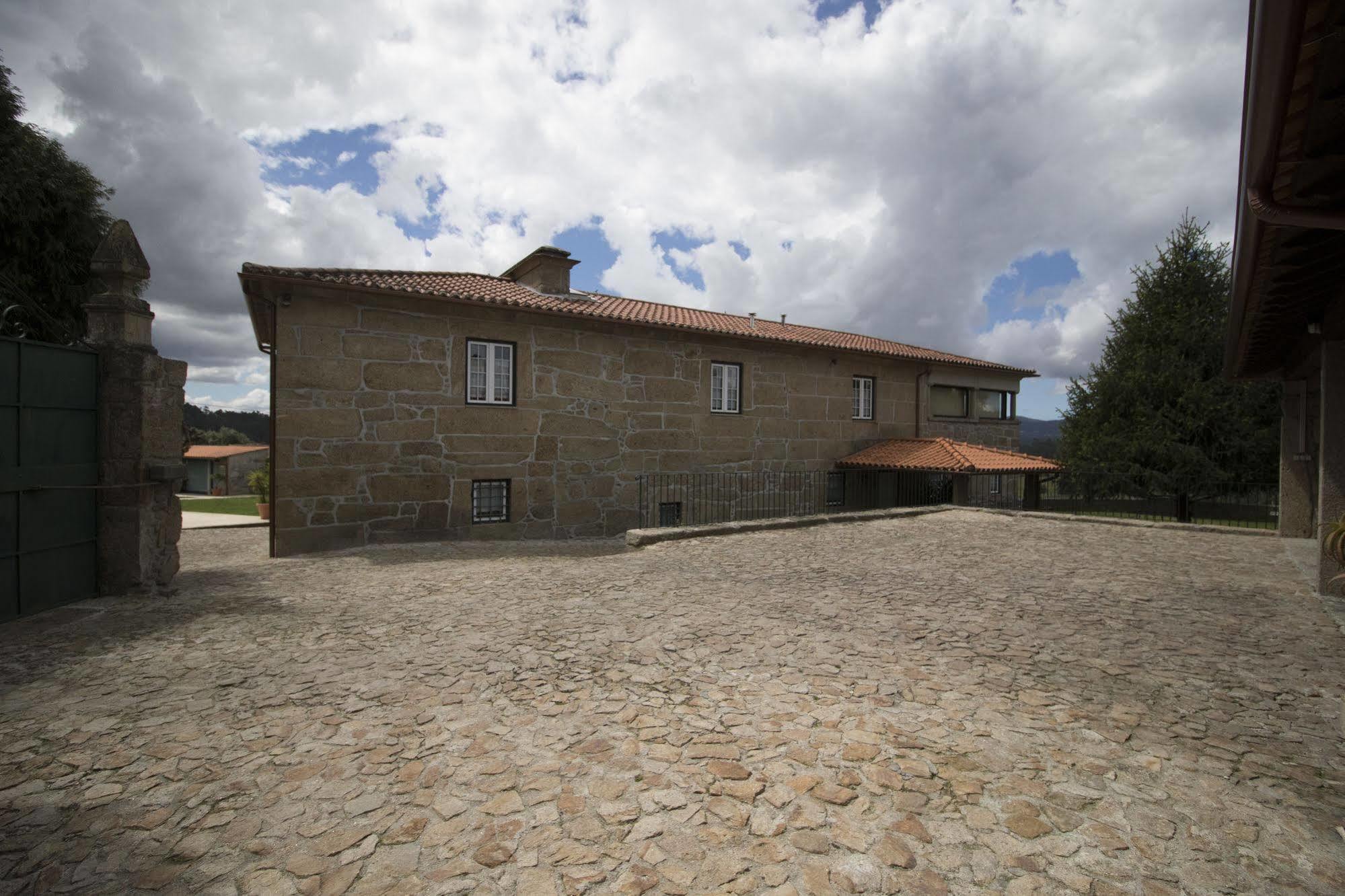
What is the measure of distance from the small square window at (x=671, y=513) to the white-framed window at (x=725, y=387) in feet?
7.71

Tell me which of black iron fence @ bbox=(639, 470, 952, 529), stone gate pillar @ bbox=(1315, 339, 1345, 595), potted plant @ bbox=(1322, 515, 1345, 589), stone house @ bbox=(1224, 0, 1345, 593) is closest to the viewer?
stone house @ bbox=(1224, 0, 1345, 593)

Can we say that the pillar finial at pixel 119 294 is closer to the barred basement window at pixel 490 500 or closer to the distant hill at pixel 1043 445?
the barred basement window at pixel 490 500

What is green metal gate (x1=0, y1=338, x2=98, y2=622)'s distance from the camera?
509cm

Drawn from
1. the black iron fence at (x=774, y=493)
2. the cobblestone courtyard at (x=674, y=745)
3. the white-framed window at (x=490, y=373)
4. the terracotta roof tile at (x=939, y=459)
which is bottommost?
the cobblestone courtyard at (x=674, y=745)

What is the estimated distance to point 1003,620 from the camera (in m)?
5.56

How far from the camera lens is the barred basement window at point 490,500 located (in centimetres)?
1163

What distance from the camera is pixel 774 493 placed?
15.2m

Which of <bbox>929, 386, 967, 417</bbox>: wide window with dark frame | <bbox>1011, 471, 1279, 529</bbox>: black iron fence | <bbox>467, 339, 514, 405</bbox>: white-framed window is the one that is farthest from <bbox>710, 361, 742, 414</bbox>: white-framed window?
<bbox>1011, 471, 1279, 529</bbox>: black iron fence

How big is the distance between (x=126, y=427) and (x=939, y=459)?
15.5 metres

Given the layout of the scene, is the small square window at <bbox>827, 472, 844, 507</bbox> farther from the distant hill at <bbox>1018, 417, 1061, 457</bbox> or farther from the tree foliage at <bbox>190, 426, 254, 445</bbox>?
the tree foliage at <bbox>190, 426, 254, 445</bbox>

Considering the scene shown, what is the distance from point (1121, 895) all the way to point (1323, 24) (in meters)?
3.47

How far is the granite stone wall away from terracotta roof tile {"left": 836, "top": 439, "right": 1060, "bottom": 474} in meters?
1.76

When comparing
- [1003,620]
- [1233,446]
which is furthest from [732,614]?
[1233,446]

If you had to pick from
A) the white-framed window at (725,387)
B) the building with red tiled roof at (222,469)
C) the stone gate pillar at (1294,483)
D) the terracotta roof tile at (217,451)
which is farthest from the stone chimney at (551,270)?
the terracotta roof tile at (217,451)
